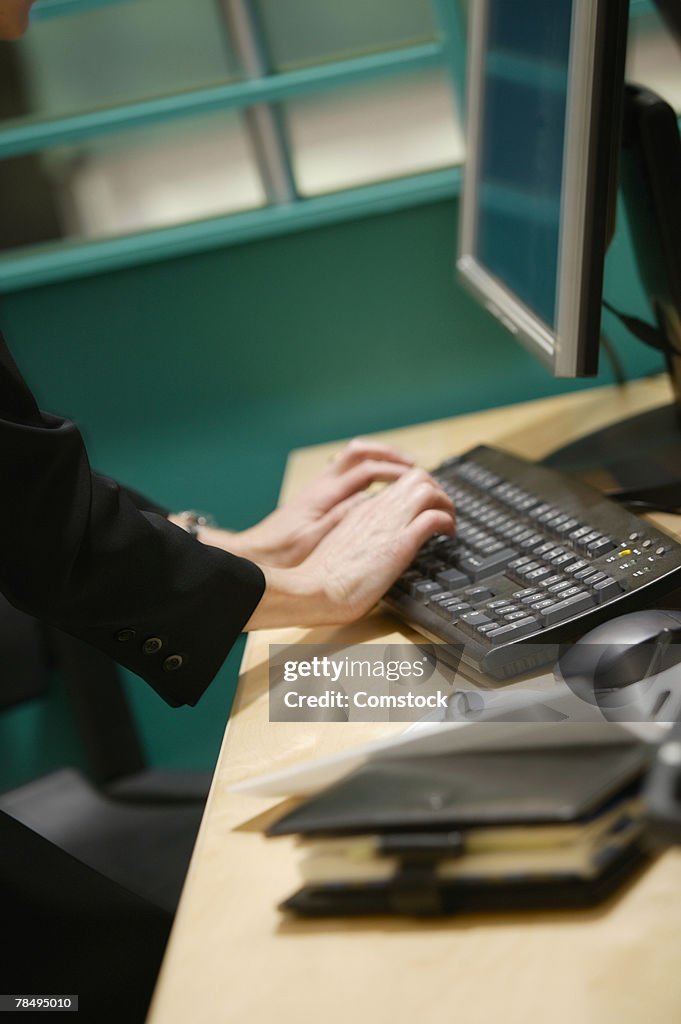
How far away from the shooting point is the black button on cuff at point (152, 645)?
75cm

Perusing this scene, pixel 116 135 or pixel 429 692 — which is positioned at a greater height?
pixel 116 135

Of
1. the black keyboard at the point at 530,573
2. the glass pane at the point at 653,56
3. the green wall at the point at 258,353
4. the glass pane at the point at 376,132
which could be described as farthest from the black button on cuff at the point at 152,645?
the glass pane at the point at 376,132

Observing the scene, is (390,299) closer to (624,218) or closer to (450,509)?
(624,218)

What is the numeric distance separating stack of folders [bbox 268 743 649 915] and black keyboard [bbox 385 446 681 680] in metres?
0.20

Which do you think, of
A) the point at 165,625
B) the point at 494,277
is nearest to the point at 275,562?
the point at 165,625

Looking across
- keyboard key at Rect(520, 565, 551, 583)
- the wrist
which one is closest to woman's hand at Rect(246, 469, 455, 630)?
the wrist

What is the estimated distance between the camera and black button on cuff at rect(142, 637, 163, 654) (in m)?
0.75

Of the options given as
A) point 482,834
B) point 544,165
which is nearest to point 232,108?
point 544,165

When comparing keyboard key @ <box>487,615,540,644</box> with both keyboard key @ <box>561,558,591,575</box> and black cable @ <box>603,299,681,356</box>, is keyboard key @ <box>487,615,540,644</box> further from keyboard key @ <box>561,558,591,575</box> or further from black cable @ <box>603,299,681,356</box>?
black cable @ <box>603,299,681,356</box>

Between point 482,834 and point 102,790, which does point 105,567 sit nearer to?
point 482,834

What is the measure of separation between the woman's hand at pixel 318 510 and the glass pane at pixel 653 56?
0.44 metres

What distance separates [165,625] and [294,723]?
0.13 meters

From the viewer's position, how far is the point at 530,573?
0.76 metres

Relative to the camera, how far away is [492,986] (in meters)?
0.43
